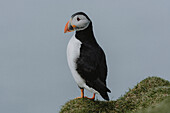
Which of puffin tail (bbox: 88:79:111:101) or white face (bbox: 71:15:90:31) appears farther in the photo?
white face (bbox: 71:15:90:31)

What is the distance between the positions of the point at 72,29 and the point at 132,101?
2.95 m

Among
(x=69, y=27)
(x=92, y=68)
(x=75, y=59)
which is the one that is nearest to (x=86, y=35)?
(x=69, y=27)

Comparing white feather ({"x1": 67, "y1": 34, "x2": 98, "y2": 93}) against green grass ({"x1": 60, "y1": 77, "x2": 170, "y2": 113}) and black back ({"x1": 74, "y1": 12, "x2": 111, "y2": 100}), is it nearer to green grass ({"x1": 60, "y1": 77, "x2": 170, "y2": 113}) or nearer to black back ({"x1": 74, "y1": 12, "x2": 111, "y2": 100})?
black back ({"x1": 74, "y1": 12, "x2": 111, "y2": 100})

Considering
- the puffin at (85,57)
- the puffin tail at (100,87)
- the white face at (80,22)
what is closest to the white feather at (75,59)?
the puffin at (85,57)

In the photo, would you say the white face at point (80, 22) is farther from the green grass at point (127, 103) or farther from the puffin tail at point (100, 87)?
the green grass at point (127, 103)

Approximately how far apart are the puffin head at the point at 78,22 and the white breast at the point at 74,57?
0.38 meters

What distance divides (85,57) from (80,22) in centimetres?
102

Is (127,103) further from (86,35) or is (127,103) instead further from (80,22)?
(80,22)

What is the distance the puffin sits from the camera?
8.30 m

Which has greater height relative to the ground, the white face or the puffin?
the white face

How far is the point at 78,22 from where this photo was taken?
8594 millimetres

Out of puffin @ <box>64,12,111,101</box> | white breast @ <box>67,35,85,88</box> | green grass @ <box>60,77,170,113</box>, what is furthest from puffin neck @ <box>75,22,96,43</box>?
green grass @ <box>60,77,170,113</box>

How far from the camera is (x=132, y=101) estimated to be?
9539mm

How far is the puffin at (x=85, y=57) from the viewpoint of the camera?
830cm
